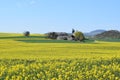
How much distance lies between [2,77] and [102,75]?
379cm

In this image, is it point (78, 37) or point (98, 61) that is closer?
point (98, 61)

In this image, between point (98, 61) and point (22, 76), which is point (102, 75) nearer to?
point (22, 76)

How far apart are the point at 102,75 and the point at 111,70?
1909mm

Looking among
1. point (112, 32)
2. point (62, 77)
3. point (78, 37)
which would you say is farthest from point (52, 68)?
point (112, 32)

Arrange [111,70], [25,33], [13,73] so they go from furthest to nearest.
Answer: [25,33], [111,70], [13,73]

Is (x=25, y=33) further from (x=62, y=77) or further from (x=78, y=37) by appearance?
(x=62, y=77)

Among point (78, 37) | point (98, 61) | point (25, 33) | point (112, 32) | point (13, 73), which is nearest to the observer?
point (13, 73)

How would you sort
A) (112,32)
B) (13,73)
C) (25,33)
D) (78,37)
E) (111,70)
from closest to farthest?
1. (13,73)
2. (111,70)
3. (78,37)
4. (25,33)
5. (112,32)

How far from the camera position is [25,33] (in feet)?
412

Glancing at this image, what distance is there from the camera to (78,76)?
14734 millimetres

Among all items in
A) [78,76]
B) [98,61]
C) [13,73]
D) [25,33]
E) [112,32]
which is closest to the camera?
[78,76]

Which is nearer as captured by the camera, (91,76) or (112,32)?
(91,76)

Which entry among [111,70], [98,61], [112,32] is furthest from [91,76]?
[112,32]

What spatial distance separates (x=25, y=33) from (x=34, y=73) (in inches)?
4319
